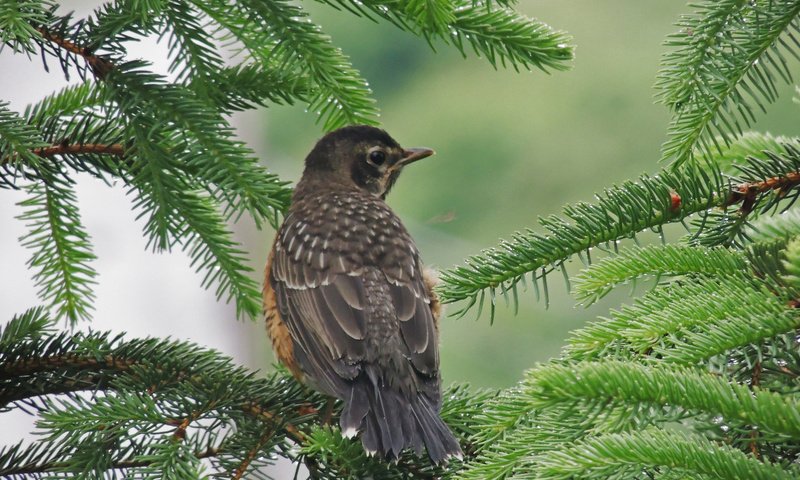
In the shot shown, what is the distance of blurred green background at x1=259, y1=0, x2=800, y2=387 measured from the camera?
8180 millimetres

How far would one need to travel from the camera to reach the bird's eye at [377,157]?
307 cm

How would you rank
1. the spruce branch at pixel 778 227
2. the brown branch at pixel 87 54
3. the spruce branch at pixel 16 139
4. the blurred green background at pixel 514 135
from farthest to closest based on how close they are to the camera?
the blurred green background at pixel 514 135 < the brown branch at pixel 87 54 < the spruce branch at pixel 16 139 < the spruce branch at pixel 778 227

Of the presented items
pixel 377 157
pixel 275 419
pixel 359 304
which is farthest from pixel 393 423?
pixel 377 157

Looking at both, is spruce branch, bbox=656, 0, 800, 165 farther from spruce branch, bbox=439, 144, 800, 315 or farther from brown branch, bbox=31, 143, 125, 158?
brown branch, bbox=31, 143, 125, 158

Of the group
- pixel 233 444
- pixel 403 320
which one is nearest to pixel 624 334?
pixel 233 444

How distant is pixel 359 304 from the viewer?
7.96 feet

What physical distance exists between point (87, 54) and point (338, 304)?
3.04ft

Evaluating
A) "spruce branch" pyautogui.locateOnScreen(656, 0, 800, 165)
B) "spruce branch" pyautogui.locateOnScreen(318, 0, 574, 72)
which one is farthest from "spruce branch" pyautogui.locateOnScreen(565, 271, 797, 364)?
"spruce branch" pyautogui.locateOnScreen(318, 0, 574, 72)

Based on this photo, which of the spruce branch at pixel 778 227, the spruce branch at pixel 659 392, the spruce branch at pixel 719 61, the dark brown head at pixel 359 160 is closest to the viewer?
A: the spruce branch at pixel 659 392

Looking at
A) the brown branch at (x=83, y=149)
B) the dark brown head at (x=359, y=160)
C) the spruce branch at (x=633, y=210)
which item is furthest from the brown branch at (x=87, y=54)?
the dark brown head at (x=359, y=160)

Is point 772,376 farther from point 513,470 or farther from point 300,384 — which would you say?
point 300,384

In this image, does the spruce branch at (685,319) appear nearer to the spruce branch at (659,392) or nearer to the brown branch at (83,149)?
the spruce branch at (659,392)

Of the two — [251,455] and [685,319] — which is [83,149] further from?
[685,319]

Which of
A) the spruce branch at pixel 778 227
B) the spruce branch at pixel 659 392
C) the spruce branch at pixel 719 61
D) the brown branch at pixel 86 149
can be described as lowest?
the spruce branch at pixel 659 392
